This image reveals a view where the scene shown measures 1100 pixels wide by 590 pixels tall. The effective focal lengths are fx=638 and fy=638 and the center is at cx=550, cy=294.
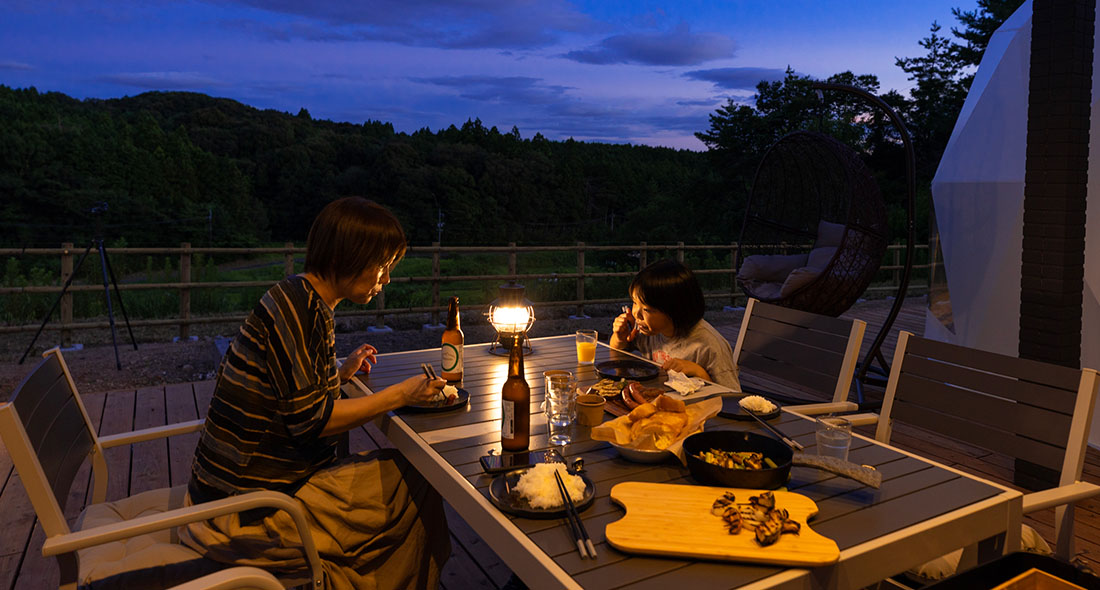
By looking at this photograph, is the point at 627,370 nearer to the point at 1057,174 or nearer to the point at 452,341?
the point at 452,341

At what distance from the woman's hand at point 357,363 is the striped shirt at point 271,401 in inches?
22.9

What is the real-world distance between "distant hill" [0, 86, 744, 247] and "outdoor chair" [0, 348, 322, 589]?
20590mm

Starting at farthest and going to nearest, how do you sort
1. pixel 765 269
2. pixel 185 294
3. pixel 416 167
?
pixel 416 167, pixel 185 294, pixel 765 269

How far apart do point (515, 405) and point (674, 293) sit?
3.74 ft

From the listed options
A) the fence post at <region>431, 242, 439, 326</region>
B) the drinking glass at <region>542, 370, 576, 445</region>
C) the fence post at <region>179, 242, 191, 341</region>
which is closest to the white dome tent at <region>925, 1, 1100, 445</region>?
the drinking glass at <region>542, 370, 576, 445</region>

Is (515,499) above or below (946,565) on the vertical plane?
above

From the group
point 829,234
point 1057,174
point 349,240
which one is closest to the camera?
point 349,240

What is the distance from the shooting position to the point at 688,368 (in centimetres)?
223

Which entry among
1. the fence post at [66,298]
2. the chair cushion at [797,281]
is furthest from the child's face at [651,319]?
the fence post at [66,298]

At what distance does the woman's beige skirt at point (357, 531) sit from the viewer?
1504mm

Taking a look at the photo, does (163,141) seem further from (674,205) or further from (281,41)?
(674,205)

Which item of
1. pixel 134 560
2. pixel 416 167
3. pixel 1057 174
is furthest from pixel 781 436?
pixel 416 167

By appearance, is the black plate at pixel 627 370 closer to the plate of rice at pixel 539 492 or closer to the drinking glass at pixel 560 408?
the drinking glass at pixel 560 408

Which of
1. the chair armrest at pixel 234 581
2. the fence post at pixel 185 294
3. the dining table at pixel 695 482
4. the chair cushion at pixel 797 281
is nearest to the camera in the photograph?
the dining table at pixel 695 482
